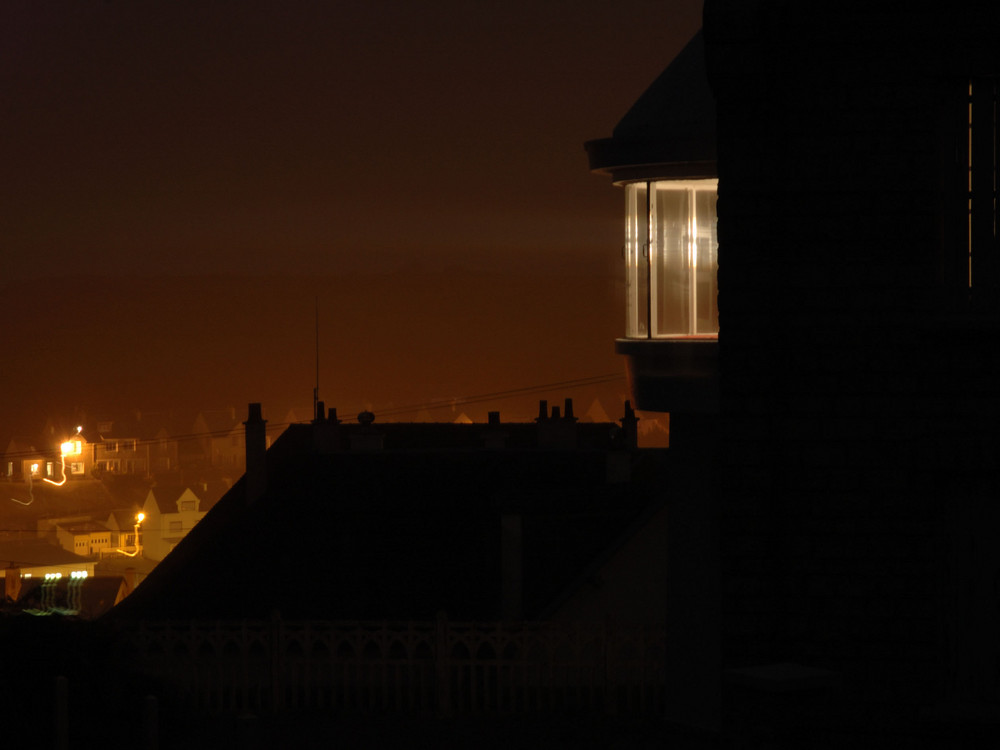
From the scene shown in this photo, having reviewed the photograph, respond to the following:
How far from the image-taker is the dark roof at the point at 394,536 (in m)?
29.3

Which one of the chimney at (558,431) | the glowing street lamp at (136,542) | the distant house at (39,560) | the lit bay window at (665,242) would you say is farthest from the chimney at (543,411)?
the glowing street lamp at (136,542)

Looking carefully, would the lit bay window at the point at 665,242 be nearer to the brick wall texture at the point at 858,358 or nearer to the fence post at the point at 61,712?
the brick wall texture at the point at 858,358

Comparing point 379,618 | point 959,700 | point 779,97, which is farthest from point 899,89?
point 379,618

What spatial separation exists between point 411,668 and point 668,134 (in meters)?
10.0

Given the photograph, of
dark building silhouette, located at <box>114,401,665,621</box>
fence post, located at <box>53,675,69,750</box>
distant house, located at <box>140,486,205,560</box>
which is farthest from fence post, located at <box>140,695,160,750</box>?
distant house, located at <box>140,486,205,560</box>

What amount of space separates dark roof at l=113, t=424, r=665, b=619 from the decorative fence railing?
3310mm

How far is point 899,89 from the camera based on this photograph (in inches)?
472

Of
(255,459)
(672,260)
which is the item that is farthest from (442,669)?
(255,459)

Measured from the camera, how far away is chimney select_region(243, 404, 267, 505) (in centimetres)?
3381

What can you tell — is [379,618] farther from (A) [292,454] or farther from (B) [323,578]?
(A) [292,454]

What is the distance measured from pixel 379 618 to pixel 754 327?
17.9 m

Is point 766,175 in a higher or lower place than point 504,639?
higher

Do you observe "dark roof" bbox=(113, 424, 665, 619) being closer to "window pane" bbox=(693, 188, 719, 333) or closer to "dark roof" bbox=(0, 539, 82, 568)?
"window pane" bbox=(693, 188, 719, 333)

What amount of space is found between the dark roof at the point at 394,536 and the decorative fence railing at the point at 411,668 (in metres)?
3.31
